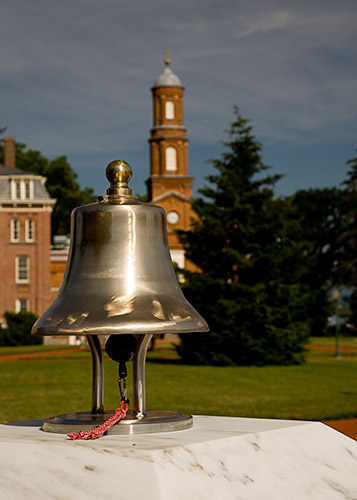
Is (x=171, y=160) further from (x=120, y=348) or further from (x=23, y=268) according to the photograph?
(x=120, y=348)

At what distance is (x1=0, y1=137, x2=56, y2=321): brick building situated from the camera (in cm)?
5300

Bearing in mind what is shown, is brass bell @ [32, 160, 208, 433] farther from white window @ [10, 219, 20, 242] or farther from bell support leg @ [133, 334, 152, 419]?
white window @ [10, 219, 20, 242]

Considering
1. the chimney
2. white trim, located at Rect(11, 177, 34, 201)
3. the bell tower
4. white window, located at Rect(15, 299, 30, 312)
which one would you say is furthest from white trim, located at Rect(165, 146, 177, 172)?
white window, located at Rect(15, 299, 30, 312)

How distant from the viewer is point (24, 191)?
53.2 meters

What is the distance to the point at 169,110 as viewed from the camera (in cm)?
6134

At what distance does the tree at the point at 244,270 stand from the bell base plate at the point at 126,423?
24152 mm

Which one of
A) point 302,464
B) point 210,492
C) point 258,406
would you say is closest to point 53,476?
point 210,492

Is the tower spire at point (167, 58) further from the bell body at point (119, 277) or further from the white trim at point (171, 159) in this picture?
the bell body at point (119, 277)

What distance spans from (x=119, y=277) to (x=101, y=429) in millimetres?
1099

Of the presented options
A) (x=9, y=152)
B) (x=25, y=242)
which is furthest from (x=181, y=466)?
(x=9, y=152)

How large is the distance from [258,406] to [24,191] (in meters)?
39.7

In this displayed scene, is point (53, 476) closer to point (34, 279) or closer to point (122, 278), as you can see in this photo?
point (122, 278)

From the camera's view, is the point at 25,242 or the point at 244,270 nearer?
the point at 244,270

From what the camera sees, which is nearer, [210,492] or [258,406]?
[210,492]
